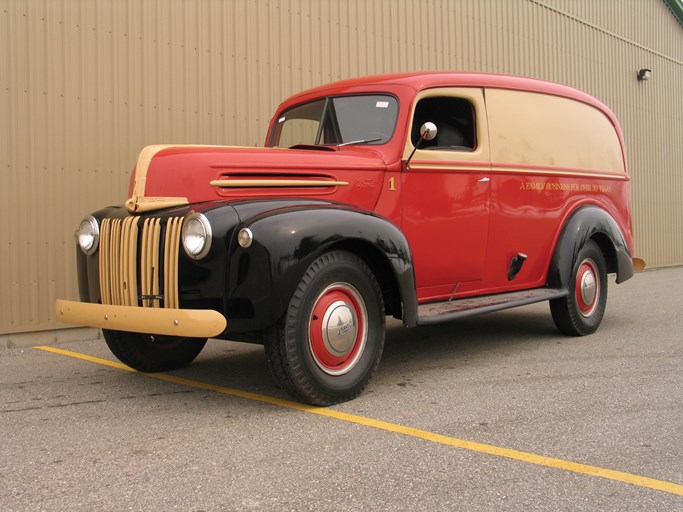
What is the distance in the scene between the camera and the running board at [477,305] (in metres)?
4.40

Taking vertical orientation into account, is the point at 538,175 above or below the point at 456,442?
above

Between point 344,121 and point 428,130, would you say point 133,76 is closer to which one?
point 344,121

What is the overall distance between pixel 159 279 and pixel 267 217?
2.25 ft

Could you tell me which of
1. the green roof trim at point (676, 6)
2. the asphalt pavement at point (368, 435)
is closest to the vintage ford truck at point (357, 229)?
the asphalt pavement at point (368, 435)

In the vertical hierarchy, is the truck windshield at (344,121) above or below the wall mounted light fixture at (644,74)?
below

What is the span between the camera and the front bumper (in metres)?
3.40

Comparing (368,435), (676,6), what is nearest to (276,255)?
(368,435)

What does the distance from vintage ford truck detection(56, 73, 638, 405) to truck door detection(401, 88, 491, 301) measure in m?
0.01

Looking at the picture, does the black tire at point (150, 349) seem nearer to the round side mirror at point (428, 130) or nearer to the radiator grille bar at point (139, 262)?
the radiator grille bar at point (139, 262)

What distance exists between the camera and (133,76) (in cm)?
671

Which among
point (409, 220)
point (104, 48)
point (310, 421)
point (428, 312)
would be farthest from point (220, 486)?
point (104, 48)

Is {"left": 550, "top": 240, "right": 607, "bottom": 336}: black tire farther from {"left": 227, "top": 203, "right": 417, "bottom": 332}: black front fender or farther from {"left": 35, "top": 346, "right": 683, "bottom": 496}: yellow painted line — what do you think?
{"left": 35, "top": 346, "right": 683, "bottom": 496}: yellow painted line

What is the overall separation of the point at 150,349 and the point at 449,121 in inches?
107

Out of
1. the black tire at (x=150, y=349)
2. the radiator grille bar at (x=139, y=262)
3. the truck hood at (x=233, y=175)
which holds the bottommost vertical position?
the black tire at (x=150, y=349)
